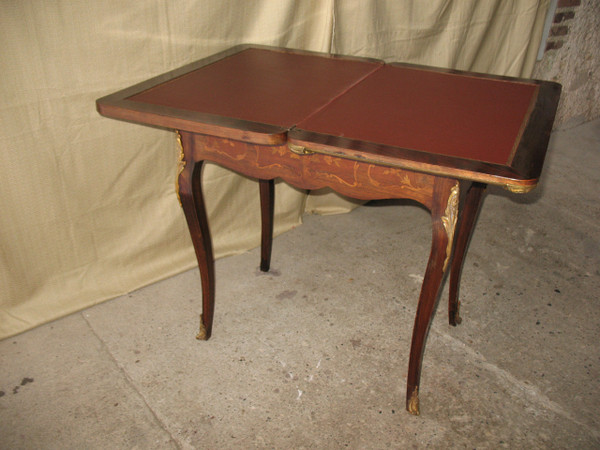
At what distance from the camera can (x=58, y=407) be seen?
5.25ft

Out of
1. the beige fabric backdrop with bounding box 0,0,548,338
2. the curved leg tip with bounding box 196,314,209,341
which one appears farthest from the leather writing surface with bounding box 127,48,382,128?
the curved leg tip with bounding box 196,314,209,341

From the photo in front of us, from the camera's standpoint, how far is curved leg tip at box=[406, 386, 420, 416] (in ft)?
5.13

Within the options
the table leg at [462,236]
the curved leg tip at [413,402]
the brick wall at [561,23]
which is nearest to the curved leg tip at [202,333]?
the curved leg tip at [413,402]

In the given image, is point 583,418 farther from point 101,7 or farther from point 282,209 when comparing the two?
point 101,7

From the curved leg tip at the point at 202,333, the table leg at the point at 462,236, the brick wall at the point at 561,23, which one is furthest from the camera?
the brick wall at the point at 561,23

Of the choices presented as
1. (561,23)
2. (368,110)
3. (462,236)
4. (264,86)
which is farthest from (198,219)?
(561,23)

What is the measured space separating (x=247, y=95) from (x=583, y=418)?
4.48ft

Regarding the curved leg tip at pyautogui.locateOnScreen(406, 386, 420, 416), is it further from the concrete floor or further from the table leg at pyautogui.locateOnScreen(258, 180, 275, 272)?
the table leg at pyautogui.locateOnScreen(258, 180, 275, 272)

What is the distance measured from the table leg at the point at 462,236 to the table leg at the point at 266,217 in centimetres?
70

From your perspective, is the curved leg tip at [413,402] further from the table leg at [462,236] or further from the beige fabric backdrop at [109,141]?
the beige fabric backdrop at [109,141]

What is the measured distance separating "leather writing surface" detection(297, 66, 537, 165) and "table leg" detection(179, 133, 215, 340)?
1.27 ft

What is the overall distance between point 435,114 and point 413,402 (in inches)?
32.9

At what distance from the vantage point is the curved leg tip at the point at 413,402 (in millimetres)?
1564

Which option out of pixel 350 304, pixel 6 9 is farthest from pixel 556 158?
pixel 6 9
